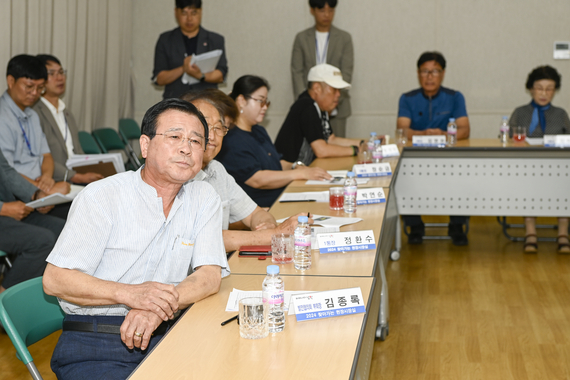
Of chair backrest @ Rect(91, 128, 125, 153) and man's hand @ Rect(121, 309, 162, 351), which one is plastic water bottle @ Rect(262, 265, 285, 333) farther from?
chair backrest @ Rect(91, 128, 125, 153)

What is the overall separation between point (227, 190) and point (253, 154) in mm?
744

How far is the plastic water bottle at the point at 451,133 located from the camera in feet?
15.5

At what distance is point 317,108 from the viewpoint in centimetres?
425

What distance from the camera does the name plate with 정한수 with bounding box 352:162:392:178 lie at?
143 inches

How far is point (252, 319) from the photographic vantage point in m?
1.44

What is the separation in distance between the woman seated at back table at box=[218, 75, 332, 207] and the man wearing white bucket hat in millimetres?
511

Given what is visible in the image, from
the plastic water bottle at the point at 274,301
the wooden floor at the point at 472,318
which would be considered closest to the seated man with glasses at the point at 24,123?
the wooden floor at the point at 472,318

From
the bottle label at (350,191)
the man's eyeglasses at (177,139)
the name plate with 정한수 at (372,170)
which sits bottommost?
the bottle label at (350,191)

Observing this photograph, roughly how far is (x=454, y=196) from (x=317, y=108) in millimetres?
1316

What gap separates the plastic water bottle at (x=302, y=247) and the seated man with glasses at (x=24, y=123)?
230 cm

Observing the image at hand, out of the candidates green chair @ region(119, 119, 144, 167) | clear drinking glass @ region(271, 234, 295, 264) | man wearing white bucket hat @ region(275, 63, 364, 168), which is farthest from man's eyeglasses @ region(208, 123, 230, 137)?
green chair @ region(119, 119, 144, 167)

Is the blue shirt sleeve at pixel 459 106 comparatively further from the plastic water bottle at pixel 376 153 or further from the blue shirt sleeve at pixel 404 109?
the plastic water bottle at pixel 376 153

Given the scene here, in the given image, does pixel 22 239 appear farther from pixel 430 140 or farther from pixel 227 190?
pixel 430 140

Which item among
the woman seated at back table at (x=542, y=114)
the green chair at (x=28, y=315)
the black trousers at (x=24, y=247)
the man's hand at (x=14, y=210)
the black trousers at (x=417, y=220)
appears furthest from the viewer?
the black trousers at (x=417, y=220)
